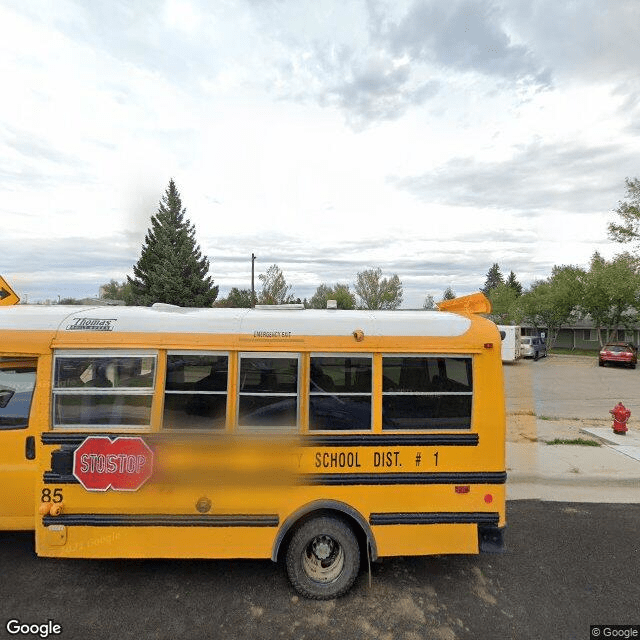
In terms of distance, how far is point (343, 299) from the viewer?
58.2 metres

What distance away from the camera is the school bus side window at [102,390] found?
3383 millimetres

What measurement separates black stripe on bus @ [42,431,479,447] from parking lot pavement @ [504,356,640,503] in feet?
9.29

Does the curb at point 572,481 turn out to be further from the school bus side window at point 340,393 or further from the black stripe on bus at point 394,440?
the school bus side window at point 340,393

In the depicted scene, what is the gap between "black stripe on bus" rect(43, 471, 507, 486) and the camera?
3391mm

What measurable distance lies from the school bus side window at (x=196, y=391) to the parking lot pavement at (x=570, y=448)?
450 cm

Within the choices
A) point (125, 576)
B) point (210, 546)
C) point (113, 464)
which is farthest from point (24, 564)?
point (210, 546)

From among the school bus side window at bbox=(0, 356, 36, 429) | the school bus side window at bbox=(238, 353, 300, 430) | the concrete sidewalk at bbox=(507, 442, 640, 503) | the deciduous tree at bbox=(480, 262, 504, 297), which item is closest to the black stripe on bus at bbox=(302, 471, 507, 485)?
the school bus side window at bbox=(238, 353, 300, 430)

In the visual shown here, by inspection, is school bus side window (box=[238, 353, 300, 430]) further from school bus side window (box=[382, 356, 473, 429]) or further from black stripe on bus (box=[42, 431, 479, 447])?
school bus side window (box=[382, 356, 473, 429])

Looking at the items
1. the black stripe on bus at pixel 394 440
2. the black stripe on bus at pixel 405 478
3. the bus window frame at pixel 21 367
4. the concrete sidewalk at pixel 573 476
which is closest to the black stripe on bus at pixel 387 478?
the black stripe on bus at pixel 405 478

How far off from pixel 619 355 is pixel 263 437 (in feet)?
90.2

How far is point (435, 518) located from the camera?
11.5ft

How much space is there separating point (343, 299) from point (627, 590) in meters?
54.8

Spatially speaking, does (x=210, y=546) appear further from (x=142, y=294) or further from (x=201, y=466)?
(x=142, y=294)

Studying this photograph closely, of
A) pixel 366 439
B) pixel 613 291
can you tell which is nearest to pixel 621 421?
pixel 366 439
